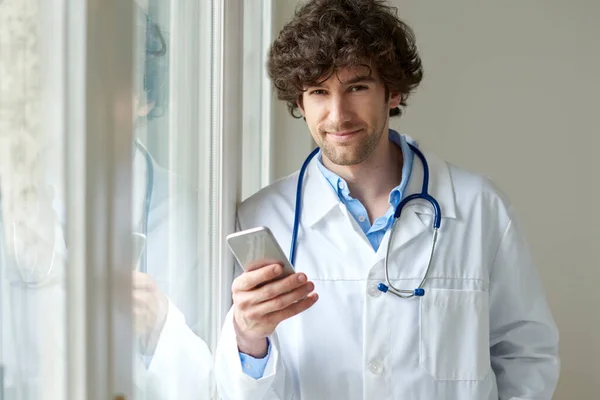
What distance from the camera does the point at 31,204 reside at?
58 centimetres

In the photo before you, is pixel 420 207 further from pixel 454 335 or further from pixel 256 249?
pixel 256 249

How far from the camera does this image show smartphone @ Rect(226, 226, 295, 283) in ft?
3.30

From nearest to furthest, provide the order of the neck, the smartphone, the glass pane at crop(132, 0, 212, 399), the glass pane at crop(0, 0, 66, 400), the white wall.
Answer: the glass pane at crop(0, 0, 66, 400) < the glass pane at crop(132, 0, 212, 399) < the smartphone < the neck < the white wall

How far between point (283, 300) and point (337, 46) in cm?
51

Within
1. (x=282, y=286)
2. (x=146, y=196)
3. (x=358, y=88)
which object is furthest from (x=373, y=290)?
(x=146, y=196)

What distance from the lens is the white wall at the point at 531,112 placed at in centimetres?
235

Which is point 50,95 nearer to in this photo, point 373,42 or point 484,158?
point 373,42

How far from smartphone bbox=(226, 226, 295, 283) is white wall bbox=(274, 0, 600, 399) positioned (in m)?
1.43

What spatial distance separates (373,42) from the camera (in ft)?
4.35

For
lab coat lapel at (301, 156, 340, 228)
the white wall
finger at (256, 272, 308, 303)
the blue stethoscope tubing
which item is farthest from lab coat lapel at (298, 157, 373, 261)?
the white wall

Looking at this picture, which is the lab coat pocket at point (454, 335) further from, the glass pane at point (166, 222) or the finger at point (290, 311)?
the glass pane at point (166, 222)

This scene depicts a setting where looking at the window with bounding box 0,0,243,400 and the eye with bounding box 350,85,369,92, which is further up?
the eye with bounding box 350,85,369,92

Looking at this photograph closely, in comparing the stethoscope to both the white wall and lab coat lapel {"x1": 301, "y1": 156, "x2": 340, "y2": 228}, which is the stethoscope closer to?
lab coat lapel {"x1": 301, "y1": 156, "x2": 340, "y2": 228}

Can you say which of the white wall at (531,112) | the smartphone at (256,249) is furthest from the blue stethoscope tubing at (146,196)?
the white wall at (531,112)
